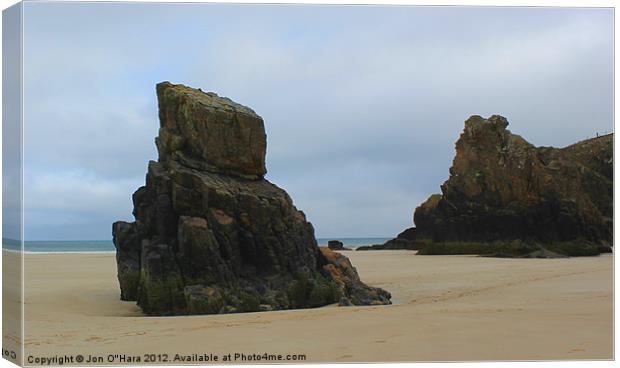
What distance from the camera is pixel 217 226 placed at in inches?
371

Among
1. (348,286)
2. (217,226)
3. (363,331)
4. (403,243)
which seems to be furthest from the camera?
(403,243)

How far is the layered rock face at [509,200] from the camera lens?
71.9ft

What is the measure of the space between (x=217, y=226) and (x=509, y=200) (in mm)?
18972

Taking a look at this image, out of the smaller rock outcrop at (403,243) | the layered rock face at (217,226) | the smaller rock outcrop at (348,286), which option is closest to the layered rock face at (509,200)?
the smaller rock outcrop at (403,243)

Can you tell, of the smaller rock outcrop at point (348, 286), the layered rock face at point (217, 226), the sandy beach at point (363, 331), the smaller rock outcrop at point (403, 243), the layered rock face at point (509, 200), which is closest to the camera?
the sandy beach at point (363, 331)

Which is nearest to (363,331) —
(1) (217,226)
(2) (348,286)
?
(1) (217,226)

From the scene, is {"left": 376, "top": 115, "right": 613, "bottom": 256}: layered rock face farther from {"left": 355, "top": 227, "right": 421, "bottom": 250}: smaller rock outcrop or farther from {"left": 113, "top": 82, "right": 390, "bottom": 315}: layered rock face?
{"left": 113, "top": 82, "right": 390, "bottom": 315}: layered rock face

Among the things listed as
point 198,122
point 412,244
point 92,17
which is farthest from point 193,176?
point 412,244

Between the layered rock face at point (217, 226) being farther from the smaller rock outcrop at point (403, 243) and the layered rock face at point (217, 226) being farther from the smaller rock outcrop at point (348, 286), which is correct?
the smaller rock outcrop at point (403, 243)

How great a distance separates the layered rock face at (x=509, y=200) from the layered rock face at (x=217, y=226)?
1191 centimetres

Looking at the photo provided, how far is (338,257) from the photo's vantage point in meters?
11.1

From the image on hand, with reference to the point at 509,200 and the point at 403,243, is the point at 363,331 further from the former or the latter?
the point at 403,243

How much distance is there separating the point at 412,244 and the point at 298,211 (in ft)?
64.4

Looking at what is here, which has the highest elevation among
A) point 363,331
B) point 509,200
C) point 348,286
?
point 509,200
